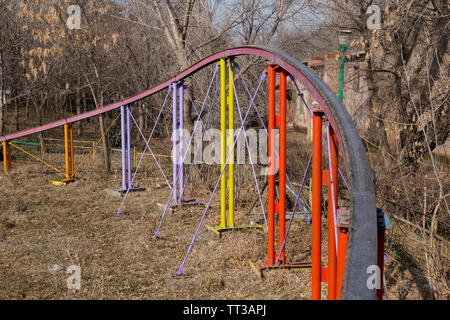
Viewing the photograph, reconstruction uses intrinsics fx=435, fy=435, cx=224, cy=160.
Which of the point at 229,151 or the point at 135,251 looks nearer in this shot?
the point at 135,251

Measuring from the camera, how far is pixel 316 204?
4055 millimetres

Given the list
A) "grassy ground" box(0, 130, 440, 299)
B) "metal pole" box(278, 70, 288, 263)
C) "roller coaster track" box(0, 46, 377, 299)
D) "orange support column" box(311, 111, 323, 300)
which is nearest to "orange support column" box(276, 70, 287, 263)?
"metal pole" box(278, 70, 288, 263)

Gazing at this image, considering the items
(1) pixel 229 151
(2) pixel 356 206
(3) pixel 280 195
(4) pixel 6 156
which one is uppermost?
(1) pixel 229 151

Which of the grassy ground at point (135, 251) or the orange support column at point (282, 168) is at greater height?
the orange support column at point (282, 168)

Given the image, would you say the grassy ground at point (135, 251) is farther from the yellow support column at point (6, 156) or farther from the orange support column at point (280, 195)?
the yellow support column at point (6, 156)

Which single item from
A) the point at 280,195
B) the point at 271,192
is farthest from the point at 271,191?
the point at 280,195

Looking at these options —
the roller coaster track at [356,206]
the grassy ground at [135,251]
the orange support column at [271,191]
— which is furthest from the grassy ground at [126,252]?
the roller coaster track at [356,206]

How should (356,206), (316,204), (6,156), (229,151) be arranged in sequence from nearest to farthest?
(356,206), (316,204), (229,151), (6,156)

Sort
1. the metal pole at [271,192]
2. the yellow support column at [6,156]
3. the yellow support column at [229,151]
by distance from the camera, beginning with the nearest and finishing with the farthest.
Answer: the metal pole at [271,192] → the yellow support column at [229,151] → the yellow support column at [6,156]

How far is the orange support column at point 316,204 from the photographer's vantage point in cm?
392

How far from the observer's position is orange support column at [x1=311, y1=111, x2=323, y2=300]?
3.92 metres

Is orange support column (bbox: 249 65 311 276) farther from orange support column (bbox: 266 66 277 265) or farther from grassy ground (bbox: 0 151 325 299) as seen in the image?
grassy ground (bbox: 0 151 325 299)

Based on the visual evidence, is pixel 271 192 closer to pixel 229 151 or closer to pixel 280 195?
pixel 280 195
